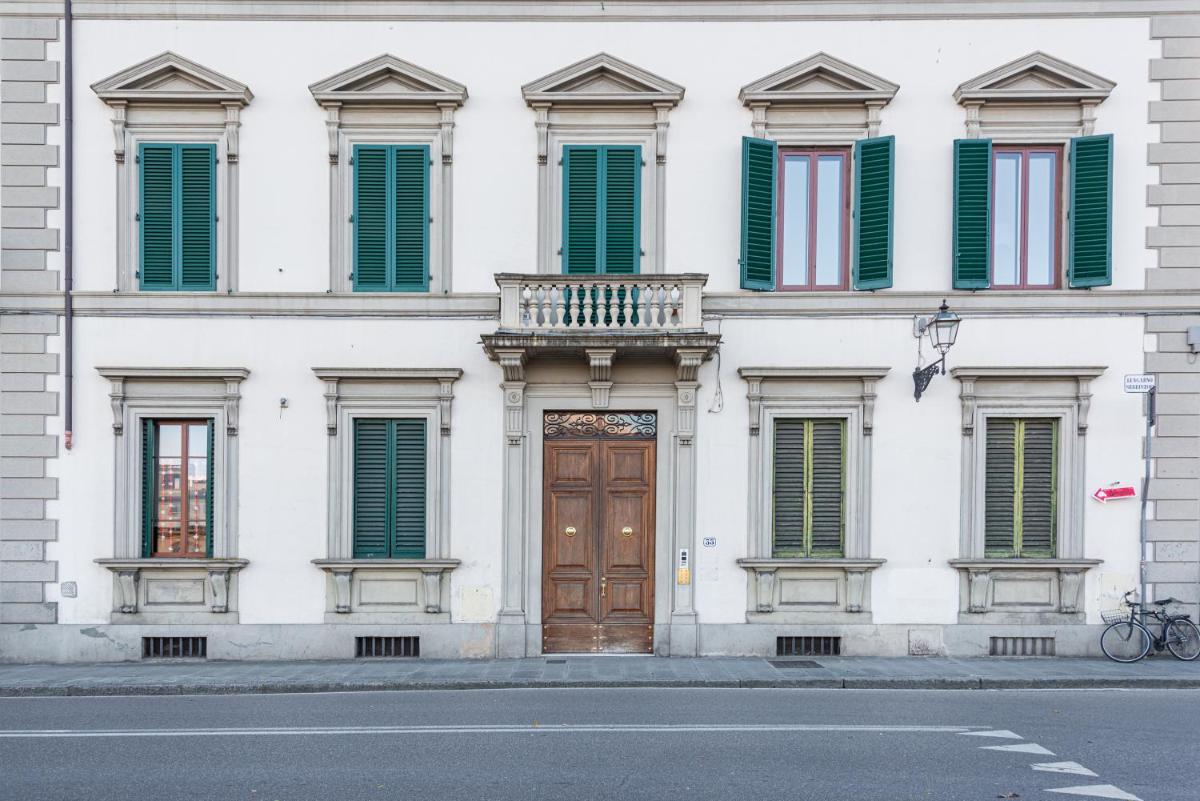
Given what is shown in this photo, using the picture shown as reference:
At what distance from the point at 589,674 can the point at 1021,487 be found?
22.0 ft

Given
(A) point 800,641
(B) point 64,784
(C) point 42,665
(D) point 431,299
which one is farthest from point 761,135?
(C) point 42,665

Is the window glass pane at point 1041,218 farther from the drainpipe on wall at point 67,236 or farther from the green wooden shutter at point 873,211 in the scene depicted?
the drainpipe on wall at point 67,236

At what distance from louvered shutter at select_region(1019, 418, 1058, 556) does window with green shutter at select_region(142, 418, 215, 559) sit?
11651mm

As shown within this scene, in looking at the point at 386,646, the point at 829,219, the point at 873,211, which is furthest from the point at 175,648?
the point at 873,211

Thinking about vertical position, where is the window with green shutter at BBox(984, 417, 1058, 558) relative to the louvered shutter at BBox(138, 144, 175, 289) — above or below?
below

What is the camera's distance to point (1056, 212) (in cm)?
1200

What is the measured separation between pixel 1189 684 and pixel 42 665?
15.1 meters

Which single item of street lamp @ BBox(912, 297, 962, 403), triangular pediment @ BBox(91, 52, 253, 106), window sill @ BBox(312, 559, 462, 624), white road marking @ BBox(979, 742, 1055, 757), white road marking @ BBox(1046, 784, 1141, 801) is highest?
triangular pediment @ BBox(91, 52, 253, 106)

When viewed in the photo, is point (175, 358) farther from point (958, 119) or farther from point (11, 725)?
point (958, 119)

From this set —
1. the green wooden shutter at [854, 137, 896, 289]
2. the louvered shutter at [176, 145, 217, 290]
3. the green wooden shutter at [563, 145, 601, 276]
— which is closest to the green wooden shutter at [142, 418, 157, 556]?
the louvered shutter at [176, 145, 217, 290]

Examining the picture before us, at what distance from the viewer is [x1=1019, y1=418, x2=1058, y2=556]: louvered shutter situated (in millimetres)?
11977

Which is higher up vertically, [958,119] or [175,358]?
[958,119]

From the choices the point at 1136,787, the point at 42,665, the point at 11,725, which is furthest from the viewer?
the point at 42,665

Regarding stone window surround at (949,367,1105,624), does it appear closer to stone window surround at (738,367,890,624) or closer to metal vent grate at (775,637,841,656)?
stone window surround at (738,367,890,624)
